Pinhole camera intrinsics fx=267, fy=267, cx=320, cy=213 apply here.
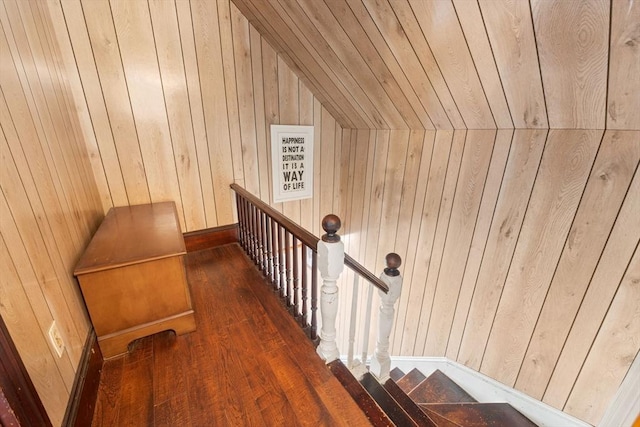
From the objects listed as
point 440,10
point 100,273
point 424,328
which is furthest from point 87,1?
point 424,328

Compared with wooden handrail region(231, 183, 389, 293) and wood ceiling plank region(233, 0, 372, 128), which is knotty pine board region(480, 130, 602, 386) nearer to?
wooden handrail region(231, 183, 389, 293)

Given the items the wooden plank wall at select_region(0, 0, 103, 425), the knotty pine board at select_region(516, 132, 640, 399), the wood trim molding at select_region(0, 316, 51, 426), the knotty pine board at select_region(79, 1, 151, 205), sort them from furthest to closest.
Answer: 1. the knotty pine board at select_region(79, 1, 151, 205)
2. the knotty pine board at select_region(516, 132, 640, 399)
3. the wooden plank wall at select_region(0, 0, 103, 425)
4. the wood trim molding at select_region(0, 316, 51, 426)

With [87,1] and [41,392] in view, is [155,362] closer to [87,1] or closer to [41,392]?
[41,392]

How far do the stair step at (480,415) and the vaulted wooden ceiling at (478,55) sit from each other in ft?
5.92

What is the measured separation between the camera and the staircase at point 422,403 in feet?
4.22

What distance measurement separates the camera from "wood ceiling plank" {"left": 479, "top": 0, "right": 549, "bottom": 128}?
1051mm

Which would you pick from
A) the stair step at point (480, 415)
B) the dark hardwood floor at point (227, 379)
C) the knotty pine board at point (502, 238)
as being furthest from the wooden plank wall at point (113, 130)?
the stair step at point (480, 415)

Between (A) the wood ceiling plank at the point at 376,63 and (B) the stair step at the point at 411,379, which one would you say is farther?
(B) the stair step at the point at 411,379

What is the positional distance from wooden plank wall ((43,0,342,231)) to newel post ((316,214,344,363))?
1674 mm

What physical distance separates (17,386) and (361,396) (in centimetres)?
124

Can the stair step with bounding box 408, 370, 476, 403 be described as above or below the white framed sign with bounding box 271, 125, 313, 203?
below

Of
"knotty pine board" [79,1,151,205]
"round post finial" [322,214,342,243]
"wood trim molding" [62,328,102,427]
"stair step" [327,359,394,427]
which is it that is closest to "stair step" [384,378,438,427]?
"stair step" [327,359,394,427]

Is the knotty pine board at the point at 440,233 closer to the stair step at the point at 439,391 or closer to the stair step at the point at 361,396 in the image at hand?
the stair step at the point at 439,391

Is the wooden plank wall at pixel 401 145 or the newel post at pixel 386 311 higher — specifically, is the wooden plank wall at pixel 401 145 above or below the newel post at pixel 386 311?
above
